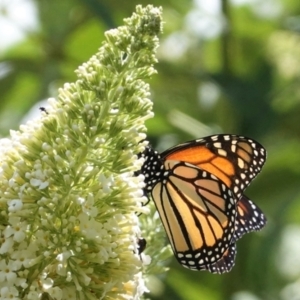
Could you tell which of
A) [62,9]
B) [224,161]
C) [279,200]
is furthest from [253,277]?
[62,9]

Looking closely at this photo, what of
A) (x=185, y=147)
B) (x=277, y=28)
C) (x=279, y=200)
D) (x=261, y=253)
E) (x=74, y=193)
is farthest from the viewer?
(x=277, y=28)

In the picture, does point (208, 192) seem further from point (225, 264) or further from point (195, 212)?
point (225, 264)

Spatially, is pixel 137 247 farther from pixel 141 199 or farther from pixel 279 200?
pixel 279 200

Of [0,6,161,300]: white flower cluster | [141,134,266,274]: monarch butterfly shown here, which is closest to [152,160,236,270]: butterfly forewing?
[141,134,266,274]: monarch butterfly

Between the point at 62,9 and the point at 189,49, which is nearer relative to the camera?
the point at 62,9

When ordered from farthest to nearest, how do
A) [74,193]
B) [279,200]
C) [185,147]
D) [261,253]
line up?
[279,200] → [261,253] → [185,147] → [74,193]

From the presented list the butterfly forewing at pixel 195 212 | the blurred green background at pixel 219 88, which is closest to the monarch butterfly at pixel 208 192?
the butterfly forewing at pixel 195 212

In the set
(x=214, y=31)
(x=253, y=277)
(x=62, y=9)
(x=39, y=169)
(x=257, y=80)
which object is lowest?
(x=39, y=169)

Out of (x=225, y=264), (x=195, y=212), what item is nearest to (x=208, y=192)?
(x=195, y=212)
